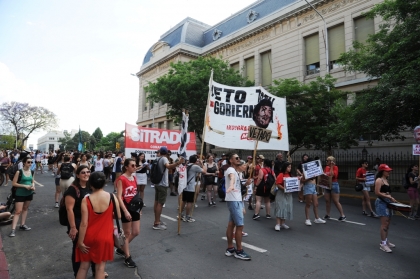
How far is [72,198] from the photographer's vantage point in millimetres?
3422

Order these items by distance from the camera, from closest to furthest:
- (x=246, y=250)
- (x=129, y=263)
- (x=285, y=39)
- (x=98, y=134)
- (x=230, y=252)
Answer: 1. (x=129, y=263)
2. (x=230, y=252)
3. (x=246, y=250)
4. (x=285, y=39)
5. (x=98, y=134)

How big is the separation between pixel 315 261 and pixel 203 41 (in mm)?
32258

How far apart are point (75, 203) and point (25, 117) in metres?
51.0

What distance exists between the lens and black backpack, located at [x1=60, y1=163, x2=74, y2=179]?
6918 mm

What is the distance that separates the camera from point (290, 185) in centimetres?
666

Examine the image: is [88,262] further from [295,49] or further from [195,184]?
[295,49]

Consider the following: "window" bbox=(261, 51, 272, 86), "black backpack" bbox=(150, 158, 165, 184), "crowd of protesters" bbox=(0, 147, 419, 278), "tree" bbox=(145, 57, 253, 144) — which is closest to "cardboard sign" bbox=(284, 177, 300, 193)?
"crowd of protesters" bbox=(0, 147, 419, 278)

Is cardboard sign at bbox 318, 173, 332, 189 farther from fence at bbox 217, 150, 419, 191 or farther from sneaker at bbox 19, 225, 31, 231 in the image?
fence at bbox 217, 150, 419, 191

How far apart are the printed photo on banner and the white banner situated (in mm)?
3974

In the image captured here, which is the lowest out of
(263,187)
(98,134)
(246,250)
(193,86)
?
(246,250)

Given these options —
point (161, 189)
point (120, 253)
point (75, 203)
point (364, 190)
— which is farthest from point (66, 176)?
point (364, 190)

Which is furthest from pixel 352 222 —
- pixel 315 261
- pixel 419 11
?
pixel 419 11

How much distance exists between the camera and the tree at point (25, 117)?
44.5m

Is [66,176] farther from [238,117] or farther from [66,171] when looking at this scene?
[238,117]
